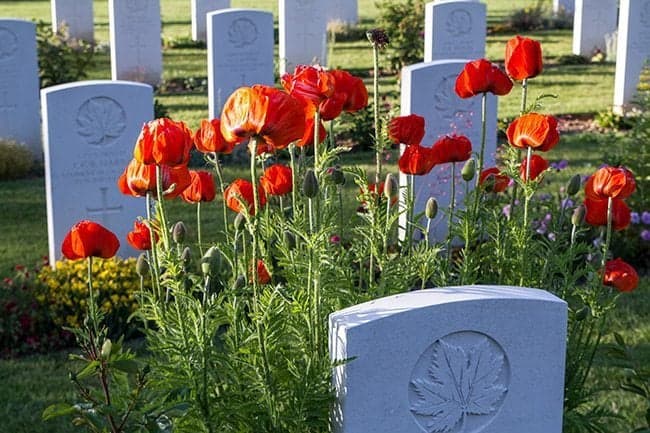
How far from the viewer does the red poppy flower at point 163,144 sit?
2.57m

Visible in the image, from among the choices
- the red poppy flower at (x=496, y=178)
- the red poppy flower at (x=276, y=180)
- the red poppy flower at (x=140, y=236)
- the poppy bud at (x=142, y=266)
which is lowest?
the poppy bud at (x=142, y=266)

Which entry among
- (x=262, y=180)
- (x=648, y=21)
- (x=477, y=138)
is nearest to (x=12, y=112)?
(x=477, y=138)

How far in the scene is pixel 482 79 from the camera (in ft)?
10.7

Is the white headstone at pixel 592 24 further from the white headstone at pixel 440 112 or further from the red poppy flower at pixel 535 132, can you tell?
the red poppy flower at pixel 535 132

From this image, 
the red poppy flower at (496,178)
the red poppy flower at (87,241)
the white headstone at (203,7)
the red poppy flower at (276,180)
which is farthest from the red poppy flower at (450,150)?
the white headstone at (203,7)

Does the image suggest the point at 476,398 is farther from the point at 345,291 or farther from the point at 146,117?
the point at 146,117

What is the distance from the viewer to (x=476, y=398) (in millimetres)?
2695

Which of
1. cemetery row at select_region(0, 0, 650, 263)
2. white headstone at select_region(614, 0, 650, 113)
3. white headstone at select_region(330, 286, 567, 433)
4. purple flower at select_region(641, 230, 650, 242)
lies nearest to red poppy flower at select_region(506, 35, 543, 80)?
white headstone at select_region(330, 286, 567, 433)

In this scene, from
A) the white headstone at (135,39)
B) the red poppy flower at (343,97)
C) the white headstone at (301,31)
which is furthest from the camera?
the white headstone at (301,31)

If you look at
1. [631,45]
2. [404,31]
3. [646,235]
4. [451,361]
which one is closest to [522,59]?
[451,361]

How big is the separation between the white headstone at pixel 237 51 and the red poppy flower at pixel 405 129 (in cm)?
806

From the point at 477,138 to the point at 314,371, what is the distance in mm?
5521

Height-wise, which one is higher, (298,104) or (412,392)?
(298,104)

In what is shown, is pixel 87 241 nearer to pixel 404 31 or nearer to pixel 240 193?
pixel 240 193
